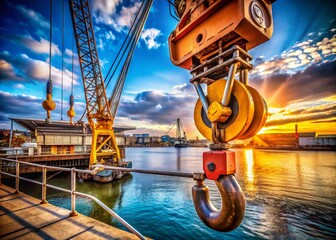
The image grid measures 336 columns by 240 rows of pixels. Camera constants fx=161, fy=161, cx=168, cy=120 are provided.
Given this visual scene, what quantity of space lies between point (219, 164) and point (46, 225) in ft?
10.8

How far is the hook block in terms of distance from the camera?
1614mm

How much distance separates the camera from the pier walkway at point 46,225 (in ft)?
8.29

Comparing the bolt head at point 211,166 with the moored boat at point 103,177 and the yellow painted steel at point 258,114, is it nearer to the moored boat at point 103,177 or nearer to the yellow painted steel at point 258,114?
the yellow painted steel at point 258,114

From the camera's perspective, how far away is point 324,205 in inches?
424

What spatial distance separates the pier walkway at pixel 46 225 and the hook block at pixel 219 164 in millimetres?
1739

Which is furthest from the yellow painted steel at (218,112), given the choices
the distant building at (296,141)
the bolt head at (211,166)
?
the distant building at (296,141)

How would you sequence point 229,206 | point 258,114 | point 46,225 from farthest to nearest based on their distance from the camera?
point 46,225 < point 258,114 < point 229,206

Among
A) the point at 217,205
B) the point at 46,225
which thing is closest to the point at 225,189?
the point at 46,225

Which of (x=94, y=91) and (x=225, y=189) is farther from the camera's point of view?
(x=94, y=91)

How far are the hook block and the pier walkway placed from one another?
174cm

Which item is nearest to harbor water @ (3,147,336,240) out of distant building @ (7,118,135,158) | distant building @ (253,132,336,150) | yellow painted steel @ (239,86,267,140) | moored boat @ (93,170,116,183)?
moored boat @ (93,170,116,183)

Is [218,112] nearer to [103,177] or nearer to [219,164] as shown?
[219,164]

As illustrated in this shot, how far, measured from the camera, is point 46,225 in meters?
2.88

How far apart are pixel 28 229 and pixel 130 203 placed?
33.5ft
